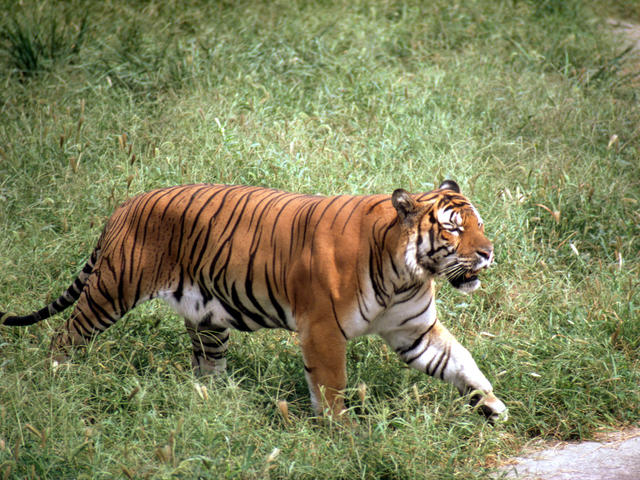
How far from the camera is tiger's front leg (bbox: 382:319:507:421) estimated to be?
3639 mm

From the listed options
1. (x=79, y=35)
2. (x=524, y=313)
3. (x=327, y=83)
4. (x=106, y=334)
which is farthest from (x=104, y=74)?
(x=524, y=313)

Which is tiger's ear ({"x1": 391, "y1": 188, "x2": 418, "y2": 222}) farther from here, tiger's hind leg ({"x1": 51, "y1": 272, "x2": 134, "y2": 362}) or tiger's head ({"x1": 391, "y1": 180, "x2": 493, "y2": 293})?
tiger's hind leg ({"x1": 51, "y1": 272, "x2": 134, "y2": 362})

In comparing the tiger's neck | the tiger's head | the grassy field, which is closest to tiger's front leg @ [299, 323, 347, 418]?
the grassy field

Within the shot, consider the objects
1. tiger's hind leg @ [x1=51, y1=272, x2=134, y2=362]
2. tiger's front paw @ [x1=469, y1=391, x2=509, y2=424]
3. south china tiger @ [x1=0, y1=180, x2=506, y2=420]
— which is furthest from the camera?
tiger's hind leg @ [x1=51, y1=272, x2=134, y2=362]

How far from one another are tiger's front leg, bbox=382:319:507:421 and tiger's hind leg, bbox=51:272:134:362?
132 centimetres

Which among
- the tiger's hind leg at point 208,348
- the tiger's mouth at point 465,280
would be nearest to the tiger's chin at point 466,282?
the tiger's mouth at point 465,280

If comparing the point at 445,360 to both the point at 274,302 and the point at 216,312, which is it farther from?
the point at 216,312

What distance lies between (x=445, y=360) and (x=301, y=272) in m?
0.80

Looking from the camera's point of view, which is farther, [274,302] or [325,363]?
[274,302]

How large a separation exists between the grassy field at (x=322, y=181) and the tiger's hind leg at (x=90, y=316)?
0.34 feet

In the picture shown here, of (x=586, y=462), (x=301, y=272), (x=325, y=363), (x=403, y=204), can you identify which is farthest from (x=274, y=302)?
(x=586, y=462)

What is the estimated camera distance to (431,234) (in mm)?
3393

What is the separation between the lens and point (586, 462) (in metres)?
3.43

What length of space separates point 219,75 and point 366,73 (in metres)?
1.23
